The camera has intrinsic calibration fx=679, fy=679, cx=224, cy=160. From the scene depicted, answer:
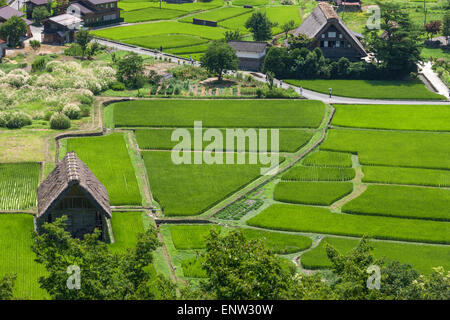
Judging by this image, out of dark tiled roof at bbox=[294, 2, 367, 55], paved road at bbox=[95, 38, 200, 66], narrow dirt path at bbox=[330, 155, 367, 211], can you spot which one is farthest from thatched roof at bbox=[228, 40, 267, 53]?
narrow dirt path at bbox=[330, 155, 367, 211]

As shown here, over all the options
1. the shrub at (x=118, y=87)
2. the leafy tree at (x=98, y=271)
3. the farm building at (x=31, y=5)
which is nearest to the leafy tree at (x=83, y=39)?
the shrub at (x=118, y=87)

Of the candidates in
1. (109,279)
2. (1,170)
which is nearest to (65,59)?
(1,170)

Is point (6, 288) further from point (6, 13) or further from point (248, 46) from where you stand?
point (6, 13)

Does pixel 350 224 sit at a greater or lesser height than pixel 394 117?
lesser

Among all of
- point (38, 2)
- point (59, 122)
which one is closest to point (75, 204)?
point (59, 122)

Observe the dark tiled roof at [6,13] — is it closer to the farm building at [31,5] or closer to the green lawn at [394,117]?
the farm building at [31,5]

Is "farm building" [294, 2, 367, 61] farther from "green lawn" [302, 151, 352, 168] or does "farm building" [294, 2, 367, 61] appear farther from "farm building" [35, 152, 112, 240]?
"farm building" [35, 152, 112, 240]
